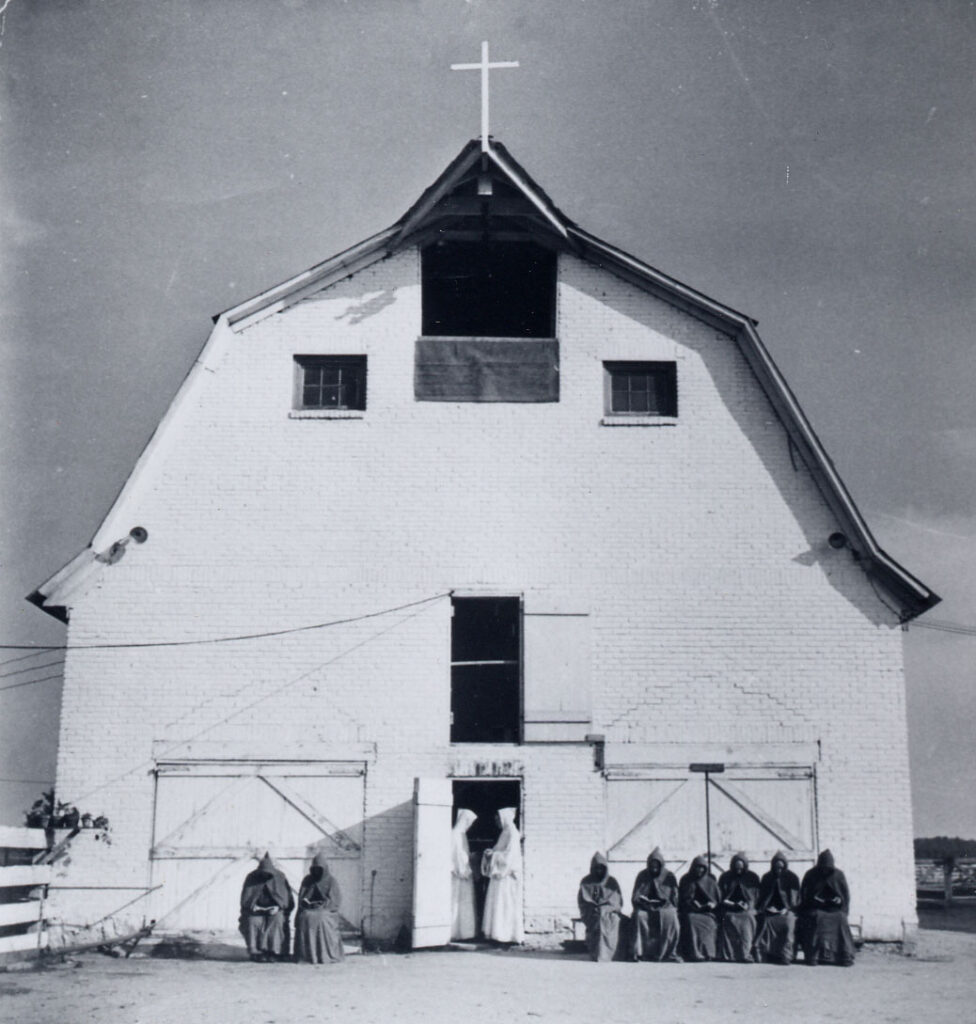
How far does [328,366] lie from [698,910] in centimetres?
805

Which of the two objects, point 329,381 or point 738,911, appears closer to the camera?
point 738,911

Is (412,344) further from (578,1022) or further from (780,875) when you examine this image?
(578,1022)

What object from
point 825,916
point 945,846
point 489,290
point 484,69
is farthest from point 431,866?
point 945,846

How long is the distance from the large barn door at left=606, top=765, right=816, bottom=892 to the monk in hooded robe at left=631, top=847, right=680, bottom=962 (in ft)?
2.75

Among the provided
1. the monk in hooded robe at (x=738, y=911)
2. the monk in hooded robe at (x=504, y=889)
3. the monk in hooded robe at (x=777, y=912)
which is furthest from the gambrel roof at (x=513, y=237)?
the monk in hooded robe at (x=504, y=889)

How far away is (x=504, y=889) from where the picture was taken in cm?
1413

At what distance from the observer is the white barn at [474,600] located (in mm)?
14523

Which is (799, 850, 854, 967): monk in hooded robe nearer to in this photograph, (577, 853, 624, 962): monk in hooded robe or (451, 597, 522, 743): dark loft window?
(577, 853, 624, 962): monk in hooded robe

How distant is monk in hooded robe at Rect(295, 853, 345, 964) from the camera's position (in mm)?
13109

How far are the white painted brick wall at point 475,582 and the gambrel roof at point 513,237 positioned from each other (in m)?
0.19

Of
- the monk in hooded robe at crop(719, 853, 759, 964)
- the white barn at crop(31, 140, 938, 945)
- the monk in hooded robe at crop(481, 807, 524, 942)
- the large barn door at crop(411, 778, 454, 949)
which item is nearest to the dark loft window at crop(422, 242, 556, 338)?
the white barn at crop(31, 140, 938, 945)

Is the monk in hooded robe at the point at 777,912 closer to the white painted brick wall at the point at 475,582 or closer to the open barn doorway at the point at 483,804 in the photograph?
the white painted brick wall at the point at 475,582

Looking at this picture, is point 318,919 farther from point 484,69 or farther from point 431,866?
point 484,69

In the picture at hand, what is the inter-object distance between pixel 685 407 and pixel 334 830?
682 cm
